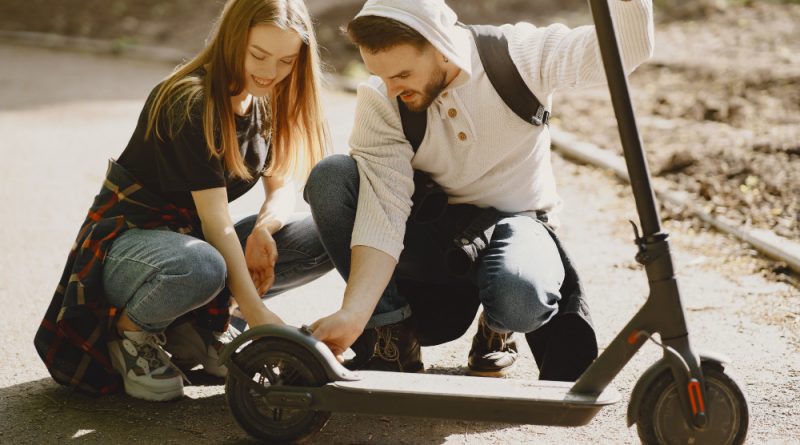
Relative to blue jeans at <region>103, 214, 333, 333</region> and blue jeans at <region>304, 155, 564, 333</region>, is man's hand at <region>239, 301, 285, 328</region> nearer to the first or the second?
blue jeans at <region>103, 214, 333, 333</region>

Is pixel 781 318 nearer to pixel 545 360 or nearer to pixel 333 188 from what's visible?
pixel 545 360

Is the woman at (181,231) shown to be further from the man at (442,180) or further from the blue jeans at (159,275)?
the man at (442,180)

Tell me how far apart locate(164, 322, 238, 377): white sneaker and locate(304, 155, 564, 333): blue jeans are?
0.44m

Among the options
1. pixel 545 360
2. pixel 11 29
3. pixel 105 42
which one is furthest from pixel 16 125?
pixel 545 360

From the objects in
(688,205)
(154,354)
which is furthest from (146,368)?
(688,205)

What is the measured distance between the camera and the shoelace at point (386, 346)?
283cm

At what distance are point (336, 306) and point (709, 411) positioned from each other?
5.53 feet

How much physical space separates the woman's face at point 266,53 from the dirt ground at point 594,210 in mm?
885

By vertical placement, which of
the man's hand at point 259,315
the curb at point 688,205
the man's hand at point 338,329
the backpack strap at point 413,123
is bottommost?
the curb at point 688,205

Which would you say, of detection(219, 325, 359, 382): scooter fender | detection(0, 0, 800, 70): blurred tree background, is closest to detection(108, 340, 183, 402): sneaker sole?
detection(219, 325, 359, 382): scooter fender

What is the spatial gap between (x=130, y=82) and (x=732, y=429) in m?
6.62

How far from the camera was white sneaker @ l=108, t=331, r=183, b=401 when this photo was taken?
2.77 meters

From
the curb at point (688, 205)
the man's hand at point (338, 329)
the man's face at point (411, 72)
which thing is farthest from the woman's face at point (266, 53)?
the curb at point (688, 205)

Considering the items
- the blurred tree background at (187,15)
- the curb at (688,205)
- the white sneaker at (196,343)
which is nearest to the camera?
the white sneaker at (196,343)
